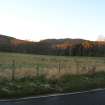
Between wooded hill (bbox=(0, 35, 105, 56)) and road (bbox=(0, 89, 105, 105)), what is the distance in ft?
302

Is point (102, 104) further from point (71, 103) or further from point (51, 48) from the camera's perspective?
point (51, 48)

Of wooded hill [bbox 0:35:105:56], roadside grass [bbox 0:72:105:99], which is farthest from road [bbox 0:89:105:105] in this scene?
wooded hill [bbox 0:35:105:56]

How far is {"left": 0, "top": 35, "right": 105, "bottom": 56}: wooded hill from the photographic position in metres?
113

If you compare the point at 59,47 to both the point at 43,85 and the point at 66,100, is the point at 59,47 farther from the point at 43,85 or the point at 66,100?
the point at 66,100

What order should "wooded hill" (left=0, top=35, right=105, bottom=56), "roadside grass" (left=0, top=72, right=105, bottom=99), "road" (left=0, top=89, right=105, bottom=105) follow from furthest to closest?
"wooded hill" (left=0, top=35, right=105, bottom=56)
"roadside grass" (left=0, top=72, right=105, bottom=99)
"road" (left=0, top=89, right=105, bottom=105)

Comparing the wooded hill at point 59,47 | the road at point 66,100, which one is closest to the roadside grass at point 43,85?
the road at point 66,100

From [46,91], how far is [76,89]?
197cm

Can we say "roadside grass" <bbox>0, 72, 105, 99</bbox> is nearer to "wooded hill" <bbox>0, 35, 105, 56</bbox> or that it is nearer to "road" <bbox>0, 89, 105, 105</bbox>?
"road" <bbox>0, 89, 105, 105</bbox>

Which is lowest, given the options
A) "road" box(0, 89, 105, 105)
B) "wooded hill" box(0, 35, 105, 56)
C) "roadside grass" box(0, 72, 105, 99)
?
"road" box(0, 89, 105, 105)

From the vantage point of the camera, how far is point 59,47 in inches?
5010

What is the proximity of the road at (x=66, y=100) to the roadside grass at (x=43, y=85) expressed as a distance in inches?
44.0

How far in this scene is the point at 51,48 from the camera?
136 m

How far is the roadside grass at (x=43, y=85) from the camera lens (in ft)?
48.2

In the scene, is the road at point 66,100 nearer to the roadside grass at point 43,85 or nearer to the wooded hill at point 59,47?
the roadside grass at point 43,85
